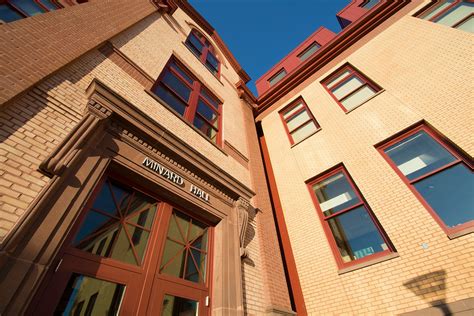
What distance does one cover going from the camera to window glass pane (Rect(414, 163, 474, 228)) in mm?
5062

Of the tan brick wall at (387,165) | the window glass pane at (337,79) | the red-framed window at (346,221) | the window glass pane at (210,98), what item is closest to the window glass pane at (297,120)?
the tan brick wall at (387,165)

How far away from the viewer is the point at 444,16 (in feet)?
26.2

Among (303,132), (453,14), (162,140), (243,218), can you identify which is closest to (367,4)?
(453,14)

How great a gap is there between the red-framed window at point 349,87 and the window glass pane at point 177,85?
5706 mm

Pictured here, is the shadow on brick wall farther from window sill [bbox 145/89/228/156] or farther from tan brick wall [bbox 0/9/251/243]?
window sill [bbox 145/89/228/156]

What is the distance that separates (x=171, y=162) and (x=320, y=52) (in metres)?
9.47

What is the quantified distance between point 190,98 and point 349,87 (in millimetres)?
6230

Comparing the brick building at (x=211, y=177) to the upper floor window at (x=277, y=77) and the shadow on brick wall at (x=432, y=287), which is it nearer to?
the shadow on brick wall at (x=432, y=287)

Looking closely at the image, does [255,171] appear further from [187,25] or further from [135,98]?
[187,25]

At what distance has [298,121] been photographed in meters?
10.4

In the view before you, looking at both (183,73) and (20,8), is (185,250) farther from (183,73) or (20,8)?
(20,8)

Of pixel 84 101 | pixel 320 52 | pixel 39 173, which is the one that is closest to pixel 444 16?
pixel 320 52

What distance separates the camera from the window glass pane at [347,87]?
902 cm

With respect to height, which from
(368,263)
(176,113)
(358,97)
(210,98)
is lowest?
(368,263)
